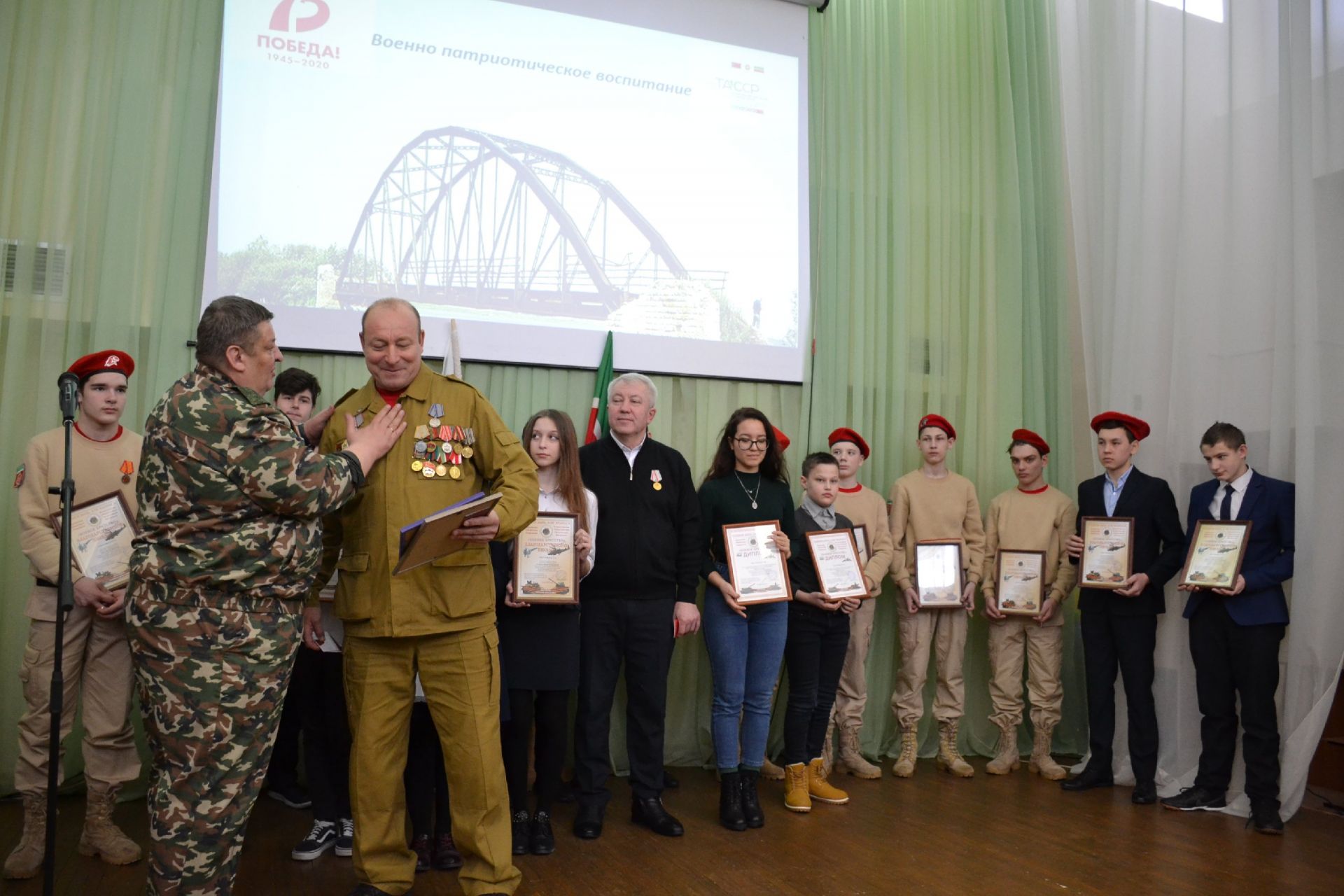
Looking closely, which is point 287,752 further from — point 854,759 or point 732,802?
point 854,759

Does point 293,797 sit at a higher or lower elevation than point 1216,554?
lower

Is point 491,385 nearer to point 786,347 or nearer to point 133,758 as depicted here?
point 786,347

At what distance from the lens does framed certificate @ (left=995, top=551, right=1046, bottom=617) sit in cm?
456

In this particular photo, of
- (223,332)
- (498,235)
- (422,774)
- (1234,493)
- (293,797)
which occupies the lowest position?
(293,797)

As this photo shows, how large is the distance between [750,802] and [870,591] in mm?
1206

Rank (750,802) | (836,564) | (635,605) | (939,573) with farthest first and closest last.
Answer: (939,573), (836,564), (750,802), (635,605)

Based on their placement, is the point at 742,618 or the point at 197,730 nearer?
the point at 197,730

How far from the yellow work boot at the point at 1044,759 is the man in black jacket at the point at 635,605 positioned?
2.01 metres

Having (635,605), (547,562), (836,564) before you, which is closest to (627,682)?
(635,605)

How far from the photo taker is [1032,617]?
461 centimetres

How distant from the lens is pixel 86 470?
3.19m

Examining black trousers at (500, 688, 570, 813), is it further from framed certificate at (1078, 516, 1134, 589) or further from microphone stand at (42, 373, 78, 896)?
framed certificate at (1078, 516, 1134, 589)

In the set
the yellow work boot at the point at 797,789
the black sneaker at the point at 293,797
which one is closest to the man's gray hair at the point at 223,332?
the black sneaker at the point at 293,797

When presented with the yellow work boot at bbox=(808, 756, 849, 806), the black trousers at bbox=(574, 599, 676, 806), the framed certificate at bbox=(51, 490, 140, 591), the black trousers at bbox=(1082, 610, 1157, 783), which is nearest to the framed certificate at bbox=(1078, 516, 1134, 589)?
the black trousers at bbox=(1082, 610, 1157, 783)
